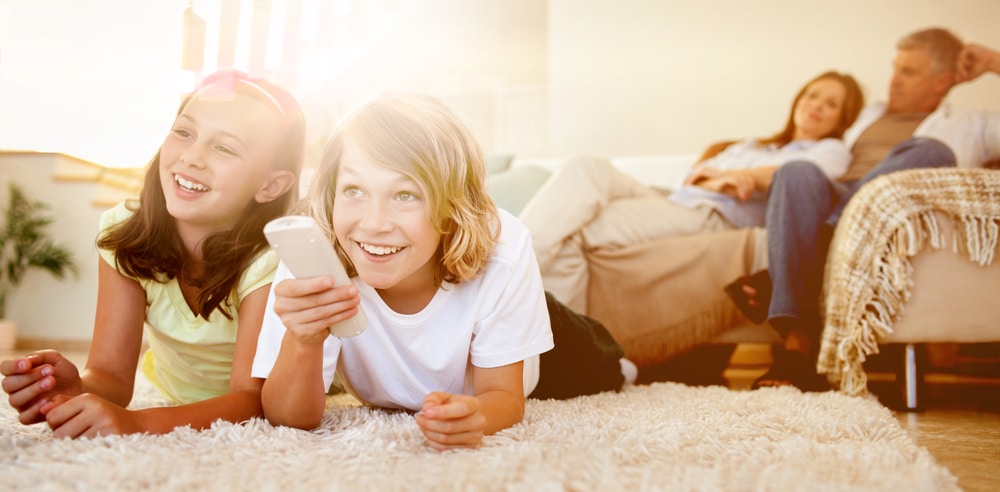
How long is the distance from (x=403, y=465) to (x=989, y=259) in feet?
3.45

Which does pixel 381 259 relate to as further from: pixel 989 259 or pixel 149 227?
pixel 989 259

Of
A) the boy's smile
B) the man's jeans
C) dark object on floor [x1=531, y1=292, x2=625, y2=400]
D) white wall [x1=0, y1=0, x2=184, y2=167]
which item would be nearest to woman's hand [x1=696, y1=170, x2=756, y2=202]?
the man's jeans

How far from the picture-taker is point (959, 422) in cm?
111

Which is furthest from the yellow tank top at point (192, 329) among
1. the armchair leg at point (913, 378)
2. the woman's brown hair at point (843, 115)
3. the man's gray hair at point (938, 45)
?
the man's gray hair at point (938, 45)

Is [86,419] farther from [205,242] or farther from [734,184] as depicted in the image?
[734,184]

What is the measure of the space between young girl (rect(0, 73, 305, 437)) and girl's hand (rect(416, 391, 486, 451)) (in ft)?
0.93

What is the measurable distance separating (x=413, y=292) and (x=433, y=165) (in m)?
0.18

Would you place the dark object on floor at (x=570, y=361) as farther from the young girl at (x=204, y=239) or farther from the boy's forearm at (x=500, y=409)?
the young girl at (x=204, y=239)

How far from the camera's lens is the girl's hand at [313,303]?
65 centimetres

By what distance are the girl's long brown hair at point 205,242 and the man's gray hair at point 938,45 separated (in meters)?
2.74

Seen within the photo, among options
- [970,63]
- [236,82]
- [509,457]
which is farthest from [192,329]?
[970,63]

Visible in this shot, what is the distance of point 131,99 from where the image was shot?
5.02ft

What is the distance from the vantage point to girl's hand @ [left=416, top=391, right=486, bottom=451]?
65cm

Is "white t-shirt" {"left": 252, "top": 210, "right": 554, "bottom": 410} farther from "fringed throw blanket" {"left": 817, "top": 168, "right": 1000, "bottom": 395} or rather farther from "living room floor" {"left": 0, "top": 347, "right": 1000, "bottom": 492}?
"fringed throw blanket" {"left": 817, "top": 168, "right": 1000, "bottom": 395}
